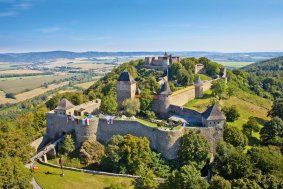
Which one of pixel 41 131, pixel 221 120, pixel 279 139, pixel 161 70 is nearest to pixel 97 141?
pixel 41 131

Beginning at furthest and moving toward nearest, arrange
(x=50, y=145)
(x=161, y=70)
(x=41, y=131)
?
(x=161, y=70) < (x=41, y=131) < (x=50, y=145)

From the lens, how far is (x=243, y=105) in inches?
2504

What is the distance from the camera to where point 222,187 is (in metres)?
30.9

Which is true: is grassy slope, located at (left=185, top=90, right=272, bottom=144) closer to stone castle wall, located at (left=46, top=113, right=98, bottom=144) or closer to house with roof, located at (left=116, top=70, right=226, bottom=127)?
house with roof, located at (left=116, top=70, right=226, bottom=127)

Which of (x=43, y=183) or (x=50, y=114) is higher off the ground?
(x=50, y=114)

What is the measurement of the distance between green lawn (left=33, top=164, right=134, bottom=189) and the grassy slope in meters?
22.7

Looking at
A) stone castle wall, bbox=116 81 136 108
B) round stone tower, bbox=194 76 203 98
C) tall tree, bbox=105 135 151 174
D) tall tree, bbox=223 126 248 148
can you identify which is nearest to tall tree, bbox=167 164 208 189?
tall tree, bbox=105 135 151 174

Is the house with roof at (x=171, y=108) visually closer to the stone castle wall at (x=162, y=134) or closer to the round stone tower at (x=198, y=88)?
the stone castle wall at (x=162, y=134)

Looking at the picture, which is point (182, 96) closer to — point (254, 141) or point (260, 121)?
point (260, 121)

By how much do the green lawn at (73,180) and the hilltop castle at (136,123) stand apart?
268 inches

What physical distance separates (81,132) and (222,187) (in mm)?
22094

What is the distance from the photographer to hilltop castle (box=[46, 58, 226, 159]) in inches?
1614

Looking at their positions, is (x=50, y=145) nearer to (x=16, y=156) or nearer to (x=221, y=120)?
(x=16, y=156)

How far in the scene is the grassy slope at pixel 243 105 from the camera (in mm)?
54841
